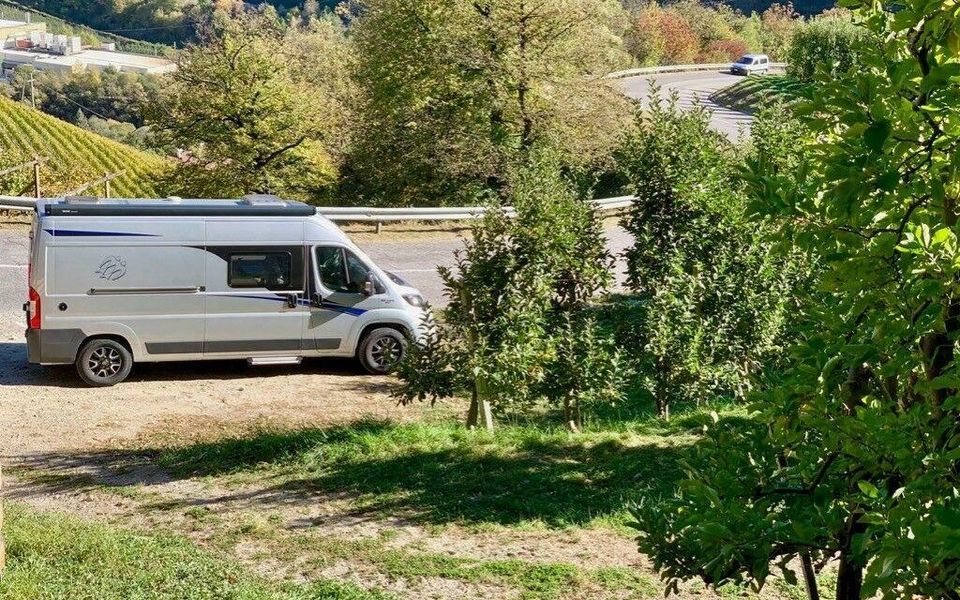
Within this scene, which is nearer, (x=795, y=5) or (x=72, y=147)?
(x=72, y=147)

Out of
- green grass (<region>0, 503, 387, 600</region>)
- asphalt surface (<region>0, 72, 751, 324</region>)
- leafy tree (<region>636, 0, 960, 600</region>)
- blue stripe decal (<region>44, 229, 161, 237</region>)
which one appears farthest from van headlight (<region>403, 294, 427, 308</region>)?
leafy tree (<region>636, 0, 960, 600</region>)

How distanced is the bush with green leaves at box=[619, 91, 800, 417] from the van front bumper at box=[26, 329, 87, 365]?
7284mm

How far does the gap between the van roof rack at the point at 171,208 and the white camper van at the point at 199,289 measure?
0.01 metres

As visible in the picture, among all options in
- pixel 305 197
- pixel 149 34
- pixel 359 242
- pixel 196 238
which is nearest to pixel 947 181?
pixel 196 238

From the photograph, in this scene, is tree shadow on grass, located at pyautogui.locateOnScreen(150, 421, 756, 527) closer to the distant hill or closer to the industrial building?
the distant hill

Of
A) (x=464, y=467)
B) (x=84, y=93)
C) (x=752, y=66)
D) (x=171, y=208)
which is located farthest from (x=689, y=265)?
(x=84, y=93)

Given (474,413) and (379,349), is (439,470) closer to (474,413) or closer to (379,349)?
(474,413)

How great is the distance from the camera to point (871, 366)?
15.7ft

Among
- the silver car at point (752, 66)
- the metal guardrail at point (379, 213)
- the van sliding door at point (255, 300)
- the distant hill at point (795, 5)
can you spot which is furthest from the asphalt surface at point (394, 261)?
the distant hill at point (795, 5)

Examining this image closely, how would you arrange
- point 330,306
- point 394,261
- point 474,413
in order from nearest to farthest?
point 474,413 < point 330,306 < point 394,261

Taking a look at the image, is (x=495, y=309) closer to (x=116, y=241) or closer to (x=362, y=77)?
(x=116, y=241)

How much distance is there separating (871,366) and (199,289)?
37.9 ft

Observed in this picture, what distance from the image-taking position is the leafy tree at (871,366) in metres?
3.83

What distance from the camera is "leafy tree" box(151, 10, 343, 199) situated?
30469 millimetres
